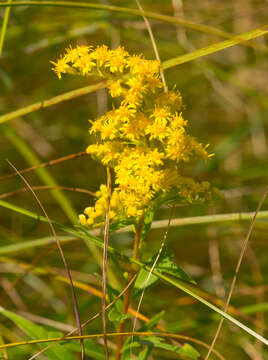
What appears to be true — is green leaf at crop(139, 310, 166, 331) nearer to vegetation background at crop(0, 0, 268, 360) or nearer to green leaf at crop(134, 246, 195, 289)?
green leaf at crop(134, 246, 195, 289)

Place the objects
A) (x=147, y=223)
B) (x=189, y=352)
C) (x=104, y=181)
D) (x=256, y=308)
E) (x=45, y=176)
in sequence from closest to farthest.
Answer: (x=189, y=352) → (x=147, y=223) → (x=256, y=308) → (x=45, y=176) → (x=104, y=181)

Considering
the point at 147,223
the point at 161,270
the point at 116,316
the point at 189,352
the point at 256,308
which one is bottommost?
the point at 256,308

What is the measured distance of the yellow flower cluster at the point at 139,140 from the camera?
50.5 inches

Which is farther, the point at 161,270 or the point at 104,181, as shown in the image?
the point at 104,181

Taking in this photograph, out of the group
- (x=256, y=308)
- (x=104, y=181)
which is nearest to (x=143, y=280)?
(x=256, y=308)

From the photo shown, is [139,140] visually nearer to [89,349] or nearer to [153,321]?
[153,321]

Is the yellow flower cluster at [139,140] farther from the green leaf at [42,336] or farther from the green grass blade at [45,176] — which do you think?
the green grass blade at [45,176]

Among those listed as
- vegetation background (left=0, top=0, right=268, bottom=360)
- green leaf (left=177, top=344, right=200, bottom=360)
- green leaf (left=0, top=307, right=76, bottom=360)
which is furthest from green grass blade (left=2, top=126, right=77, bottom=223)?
green leaf (left=177, top=344, right=200, bottom=360)

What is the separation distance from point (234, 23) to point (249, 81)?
476mm

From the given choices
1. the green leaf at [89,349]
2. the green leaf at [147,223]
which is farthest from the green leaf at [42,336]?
the green leaf at [147,223]

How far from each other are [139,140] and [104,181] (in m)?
1.46

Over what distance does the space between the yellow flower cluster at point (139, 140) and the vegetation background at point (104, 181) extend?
381mm

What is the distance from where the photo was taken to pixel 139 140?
1.35 metres

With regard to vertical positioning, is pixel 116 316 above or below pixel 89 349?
above
